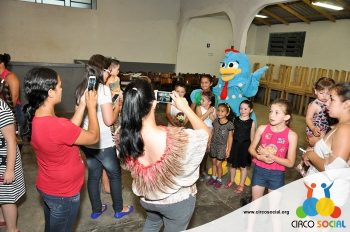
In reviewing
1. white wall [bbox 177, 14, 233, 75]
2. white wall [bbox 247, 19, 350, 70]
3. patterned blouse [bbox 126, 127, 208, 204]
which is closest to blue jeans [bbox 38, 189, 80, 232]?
patterned blouse [bbox 126, 127, 208, 204]

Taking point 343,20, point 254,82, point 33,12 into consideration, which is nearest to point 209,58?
point 343,20

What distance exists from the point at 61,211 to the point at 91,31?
791cm

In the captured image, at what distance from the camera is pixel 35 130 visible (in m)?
1.51

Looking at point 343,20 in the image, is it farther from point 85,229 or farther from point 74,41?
point 85,229

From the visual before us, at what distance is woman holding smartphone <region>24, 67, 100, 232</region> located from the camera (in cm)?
150

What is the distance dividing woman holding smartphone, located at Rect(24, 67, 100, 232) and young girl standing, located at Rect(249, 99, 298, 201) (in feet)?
4.59

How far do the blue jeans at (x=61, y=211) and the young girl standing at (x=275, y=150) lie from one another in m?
1.47

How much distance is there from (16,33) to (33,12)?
0.79 m

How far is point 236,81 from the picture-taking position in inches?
148

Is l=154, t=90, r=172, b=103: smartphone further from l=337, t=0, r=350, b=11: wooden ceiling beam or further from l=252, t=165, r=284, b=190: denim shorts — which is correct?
l=337, t=0, r=350, b=11: wooden ceiling beam

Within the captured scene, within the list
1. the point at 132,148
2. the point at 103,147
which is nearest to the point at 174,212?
the point at 132,148

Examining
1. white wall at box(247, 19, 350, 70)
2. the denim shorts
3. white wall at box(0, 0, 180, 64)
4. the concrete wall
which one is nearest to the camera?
the denim shorts

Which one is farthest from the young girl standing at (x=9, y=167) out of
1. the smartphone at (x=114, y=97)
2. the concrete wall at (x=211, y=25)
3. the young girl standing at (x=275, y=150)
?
the concrete wall at (x=211, y=25)

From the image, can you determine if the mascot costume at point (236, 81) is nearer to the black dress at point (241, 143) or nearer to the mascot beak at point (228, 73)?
the mascot beak at point (228, 73)
